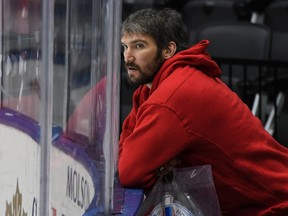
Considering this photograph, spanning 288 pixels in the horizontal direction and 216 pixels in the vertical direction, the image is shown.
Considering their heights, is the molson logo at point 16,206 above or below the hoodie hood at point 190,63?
below

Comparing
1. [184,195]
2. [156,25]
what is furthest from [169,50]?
[184,195]

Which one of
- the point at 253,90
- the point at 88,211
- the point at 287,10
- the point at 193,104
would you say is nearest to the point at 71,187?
the point at 88,211

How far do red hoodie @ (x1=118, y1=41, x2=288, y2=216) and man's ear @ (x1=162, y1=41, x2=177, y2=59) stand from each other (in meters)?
0.08

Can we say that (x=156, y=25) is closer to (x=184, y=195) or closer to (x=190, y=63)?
(x=190, y=63)

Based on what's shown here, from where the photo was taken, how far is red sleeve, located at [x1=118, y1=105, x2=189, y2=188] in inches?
113

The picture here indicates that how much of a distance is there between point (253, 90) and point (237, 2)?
6.52 feet

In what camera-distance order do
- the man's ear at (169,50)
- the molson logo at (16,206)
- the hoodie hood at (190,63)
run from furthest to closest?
the man's ear at (169,50) < the hoodie hood at (190,63) < the molson logo at (16,206)

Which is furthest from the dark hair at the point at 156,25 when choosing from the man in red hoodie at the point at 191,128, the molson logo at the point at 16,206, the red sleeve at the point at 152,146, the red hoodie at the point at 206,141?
the molson logo at the point at 16,206

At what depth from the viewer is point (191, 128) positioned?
2.92 m

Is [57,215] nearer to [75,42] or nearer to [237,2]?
[75,42]

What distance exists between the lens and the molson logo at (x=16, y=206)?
2.27 metres

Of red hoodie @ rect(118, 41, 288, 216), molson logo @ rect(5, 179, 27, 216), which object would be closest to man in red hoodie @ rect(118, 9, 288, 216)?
red hoodie @ rect(118, 41, 288, 216)

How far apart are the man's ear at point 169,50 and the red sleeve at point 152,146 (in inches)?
12.7

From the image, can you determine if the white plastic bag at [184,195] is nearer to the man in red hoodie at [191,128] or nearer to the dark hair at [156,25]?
the man in red hoodie at [191,128]
